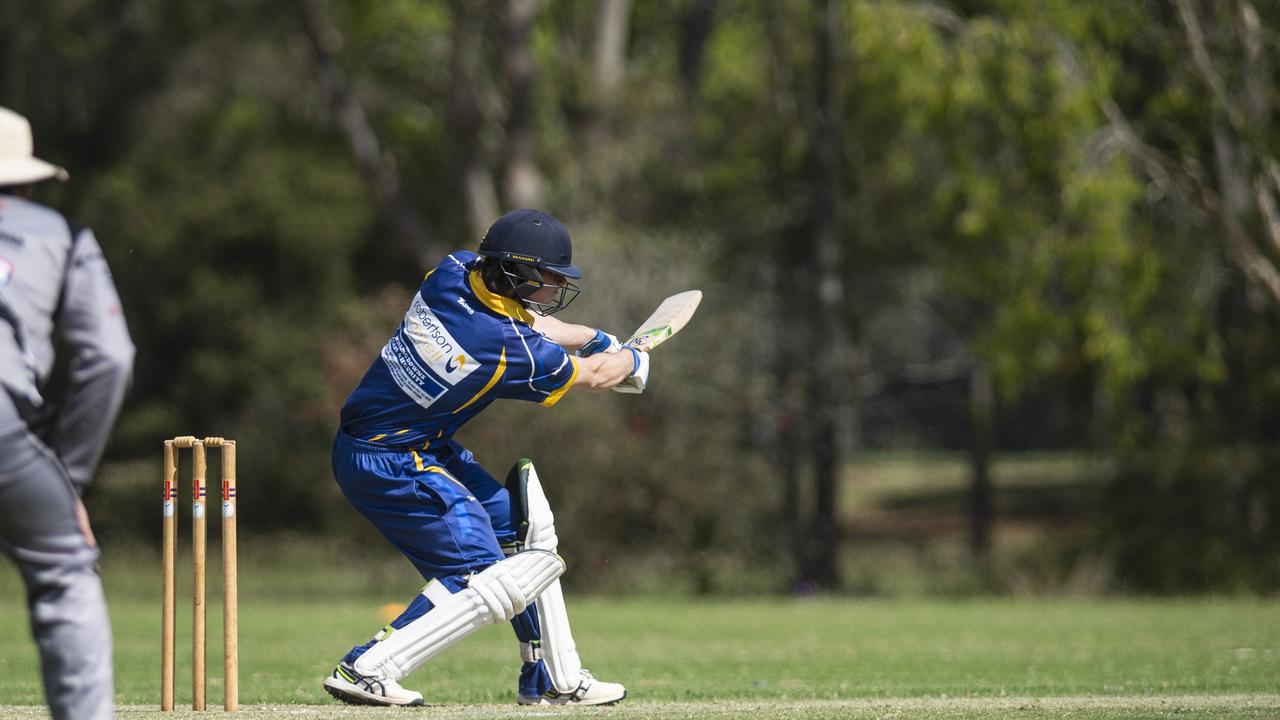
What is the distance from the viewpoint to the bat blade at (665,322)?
598 centimetres

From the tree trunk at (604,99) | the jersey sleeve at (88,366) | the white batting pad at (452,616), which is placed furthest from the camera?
the tree trunk at (604,99)

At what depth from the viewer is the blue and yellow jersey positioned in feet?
17.9

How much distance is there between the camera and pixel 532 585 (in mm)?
5648

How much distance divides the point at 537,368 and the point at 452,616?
2.89 ft

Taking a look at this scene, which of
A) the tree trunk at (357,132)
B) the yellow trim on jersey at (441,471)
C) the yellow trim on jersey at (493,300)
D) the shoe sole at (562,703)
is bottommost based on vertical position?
the shoe sole at (562,703)

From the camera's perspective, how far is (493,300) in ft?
18.2

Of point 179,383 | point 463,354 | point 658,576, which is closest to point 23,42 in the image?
point 179,383

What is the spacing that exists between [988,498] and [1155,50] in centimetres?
625

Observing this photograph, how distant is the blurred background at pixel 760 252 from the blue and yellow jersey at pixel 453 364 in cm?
950

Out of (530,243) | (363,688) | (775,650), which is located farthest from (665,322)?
(775,650)

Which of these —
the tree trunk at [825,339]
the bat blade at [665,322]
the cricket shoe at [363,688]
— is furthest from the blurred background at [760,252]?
the cricket shoe at [363,688]

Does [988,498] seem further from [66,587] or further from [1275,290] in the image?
[66,587]

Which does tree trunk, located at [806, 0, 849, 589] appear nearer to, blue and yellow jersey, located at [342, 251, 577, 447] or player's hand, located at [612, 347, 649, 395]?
player's hand, located at [612, 347, 649, 395]

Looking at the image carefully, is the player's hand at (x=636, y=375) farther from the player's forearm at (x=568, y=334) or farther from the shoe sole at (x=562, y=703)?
the shoe sole at (x=562, y=703)
